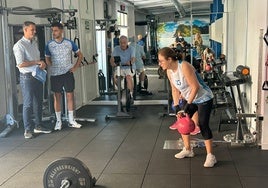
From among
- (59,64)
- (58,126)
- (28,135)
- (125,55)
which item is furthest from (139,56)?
(28,135)

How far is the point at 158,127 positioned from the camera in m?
5.10

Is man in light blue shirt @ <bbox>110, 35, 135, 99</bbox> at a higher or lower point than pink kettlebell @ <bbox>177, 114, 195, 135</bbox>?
higher

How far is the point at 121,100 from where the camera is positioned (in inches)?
230

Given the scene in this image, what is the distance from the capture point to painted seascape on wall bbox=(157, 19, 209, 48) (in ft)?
19.6

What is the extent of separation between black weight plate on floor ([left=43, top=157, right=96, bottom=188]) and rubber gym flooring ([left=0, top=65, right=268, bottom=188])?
378 millimetres

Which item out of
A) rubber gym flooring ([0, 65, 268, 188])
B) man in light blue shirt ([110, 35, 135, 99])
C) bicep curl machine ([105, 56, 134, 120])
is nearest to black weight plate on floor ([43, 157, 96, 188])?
rubber gym flooring ([0, 65, 268, 188])

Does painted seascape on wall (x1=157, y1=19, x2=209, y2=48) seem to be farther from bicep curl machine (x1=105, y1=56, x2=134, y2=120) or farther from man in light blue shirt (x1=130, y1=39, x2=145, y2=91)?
bicep curl machine (x1=105, y1=56, x2=134, y2=120)

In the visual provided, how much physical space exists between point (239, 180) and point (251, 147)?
0.98 m

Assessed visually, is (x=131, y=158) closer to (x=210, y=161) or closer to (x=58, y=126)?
(x=210, y=161)

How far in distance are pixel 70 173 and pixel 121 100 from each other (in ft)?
10.3

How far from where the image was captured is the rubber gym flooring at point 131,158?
3.18 meters

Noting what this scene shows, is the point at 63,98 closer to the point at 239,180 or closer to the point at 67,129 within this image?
the point at 67,129

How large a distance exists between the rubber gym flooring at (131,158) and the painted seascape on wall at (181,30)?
1405mm

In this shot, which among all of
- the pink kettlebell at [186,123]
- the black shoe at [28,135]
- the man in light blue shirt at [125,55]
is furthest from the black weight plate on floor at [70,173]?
the man in light blue shirt at [125,55]
